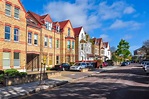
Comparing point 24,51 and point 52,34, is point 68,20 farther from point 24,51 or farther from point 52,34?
point 24,51

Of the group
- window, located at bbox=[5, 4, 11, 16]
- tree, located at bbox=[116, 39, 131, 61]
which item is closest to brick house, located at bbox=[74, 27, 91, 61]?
window, located at bbox=[5, 4, 11, 16]

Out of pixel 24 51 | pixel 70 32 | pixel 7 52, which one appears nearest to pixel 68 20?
pixel 70 32

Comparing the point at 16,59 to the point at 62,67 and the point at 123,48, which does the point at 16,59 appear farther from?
the point at 123,48

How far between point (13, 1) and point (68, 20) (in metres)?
21.9

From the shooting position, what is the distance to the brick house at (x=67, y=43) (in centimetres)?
4374

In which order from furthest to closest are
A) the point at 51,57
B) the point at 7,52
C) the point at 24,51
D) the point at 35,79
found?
the point at 51,57 < the point at 24,51 < the point at 7,52 < the point at 35,79

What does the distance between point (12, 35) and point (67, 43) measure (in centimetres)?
1967

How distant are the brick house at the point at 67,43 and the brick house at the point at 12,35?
49.5 ft

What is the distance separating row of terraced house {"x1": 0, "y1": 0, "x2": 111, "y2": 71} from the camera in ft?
85.6

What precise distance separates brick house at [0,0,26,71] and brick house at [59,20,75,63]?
49.5ft

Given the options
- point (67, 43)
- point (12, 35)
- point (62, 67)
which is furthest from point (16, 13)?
point (67, 43)

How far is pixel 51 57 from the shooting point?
39.8 metres

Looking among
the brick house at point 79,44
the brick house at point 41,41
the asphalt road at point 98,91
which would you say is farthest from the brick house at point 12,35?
the brick house at point 79,44

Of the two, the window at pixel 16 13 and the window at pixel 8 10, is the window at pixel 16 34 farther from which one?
the window at pixel 8 10
